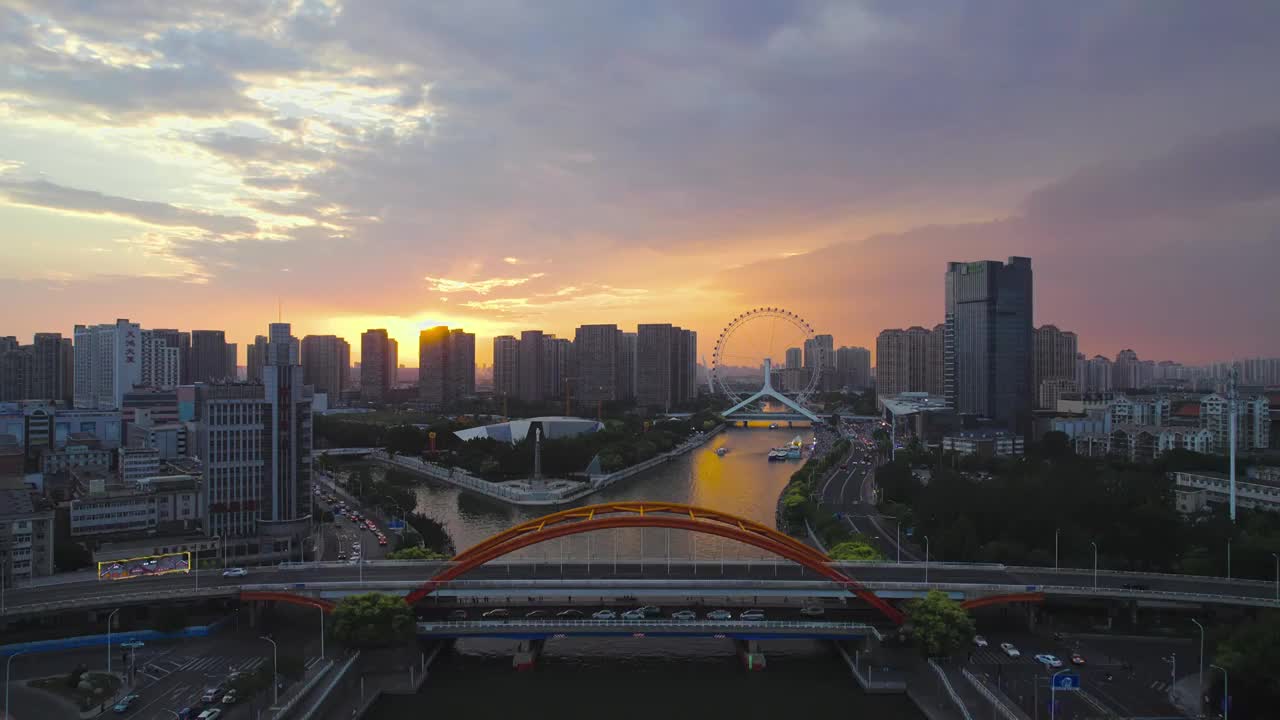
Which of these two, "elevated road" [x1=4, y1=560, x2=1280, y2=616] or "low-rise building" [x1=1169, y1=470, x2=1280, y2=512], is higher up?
"low-rise building" [x1=1169, y1=470, x2=1280, y2=512]

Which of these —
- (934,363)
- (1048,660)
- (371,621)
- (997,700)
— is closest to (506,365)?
(934,363)

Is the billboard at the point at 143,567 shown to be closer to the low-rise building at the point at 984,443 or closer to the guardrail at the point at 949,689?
the guardrail at the point at 949,689

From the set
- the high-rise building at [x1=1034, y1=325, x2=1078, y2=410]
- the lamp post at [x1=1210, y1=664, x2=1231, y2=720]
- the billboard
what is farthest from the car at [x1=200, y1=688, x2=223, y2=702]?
the high-rise building at [x1=1034, y1=325, x2=1078, y2=410]

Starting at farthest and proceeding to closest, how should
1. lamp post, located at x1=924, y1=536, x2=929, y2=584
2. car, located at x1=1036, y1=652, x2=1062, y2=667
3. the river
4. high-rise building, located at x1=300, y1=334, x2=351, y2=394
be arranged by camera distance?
1. high-rise building, located at x1=300, y1=334, x2=351, y2=394
2. lamp post, located at x1=924, y1=536, x2=929, y2=584
3. car, located at x1=1036, y1=652, x2=1062, y2=667
4. the river

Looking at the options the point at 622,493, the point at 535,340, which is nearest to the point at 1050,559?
the point at 622,493

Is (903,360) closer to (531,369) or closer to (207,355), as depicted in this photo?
(531,369)

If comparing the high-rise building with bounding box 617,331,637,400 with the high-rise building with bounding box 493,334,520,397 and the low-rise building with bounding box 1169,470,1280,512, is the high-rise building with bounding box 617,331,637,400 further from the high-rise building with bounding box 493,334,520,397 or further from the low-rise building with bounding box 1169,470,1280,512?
the low-rise building with bounding box 1169,470,1280,512
